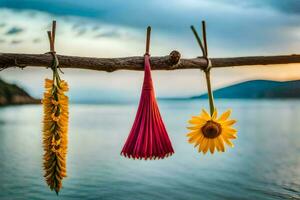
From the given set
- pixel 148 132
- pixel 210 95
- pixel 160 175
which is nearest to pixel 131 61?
pixel 148 132

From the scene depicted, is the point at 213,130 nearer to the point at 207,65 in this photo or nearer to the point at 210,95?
the point at 210,95

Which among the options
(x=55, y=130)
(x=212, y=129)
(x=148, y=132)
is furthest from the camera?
(x=212, y=129)

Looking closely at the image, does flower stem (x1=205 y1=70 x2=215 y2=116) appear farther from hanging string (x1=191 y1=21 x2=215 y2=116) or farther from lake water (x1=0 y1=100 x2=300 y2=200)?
lake water (x1=0 y1=100 x2=300 y2=200)

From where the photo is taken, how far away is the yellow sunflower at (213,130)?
1.52 metres

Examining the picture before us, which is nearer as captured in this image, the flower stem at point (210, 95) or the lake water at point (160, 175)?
the flower stem at point (210, 95)

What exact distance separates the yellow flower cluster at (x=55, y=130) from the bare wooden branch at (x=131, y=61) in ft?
0.42

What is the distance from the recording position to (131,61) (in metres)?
1.43

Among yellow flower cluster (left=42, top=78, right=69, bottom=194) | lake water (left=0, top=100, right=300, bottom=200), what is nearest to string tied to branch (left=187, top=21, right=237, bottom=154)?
yellow flower cluster (left=42, top=78, right=69, bottom=194)

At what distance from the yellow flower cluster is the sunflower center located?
23.3 inches

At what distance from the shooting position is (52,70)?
1330 millimetres

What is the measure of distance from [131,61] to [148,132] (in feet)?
0.93

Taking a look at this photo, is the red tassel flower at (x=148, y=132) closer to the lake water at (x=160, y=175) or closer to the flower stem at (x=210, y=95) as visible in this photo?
the flower stem at (x=210, y=95)

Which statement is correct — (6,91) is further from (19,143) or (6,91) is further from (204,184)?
(204,184)

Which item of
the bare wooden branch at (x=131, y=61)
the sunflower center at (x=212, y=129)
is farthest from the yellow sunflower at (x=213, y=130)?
the bare wooden branch at (x=131, y=61)
